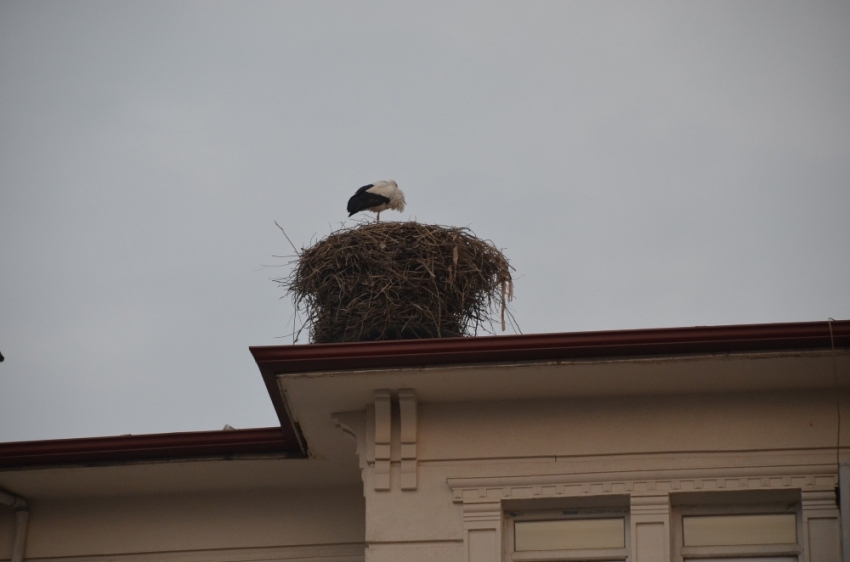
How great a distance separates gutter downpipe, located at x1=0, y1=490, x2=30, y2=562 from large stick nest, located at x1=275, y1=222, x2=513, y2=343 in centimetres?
254

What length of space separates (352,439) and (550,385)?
1473mm

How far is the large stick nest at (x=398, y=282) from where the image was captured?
Answer: 31.2 feet

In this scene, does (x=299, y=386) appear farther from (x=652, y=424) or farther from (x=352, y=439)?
(x=652, y=424)

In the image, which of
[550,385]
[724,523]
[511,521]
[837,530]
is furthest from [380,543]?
[837,530]

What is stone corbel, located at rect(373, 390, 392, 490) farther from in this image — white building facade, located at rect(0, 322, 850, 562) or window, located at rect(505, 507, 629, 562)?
window, located at rect(505, 507, 629, 562)

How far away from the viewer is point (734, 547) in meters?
7.94

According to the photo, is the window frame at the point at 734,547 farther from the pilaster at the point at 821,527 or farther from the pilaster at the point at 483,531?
the pilaster at the point at 483,531

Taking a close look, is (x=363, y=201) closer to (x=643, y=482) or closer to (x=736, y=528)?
(x=643, y=482)

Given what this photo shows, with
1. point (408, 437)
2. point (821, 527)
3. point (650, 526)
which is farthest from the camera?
point (408, 437)

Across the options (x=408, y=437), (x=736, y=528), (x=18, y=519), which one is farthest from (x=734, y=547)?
(x=18, y=519)

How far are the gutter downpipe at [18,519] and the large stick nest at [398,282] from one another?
2.54 m

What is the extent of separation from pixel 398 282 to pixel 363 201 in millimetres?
4115

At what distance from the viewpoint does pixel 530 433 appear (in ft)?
27.1

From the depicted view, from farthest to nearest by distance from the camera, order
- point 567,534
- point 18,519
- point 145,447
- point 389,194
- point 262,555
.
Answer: point 389,194 → point 18,519 → point 262,555 → point 145,447 → point 567,534
